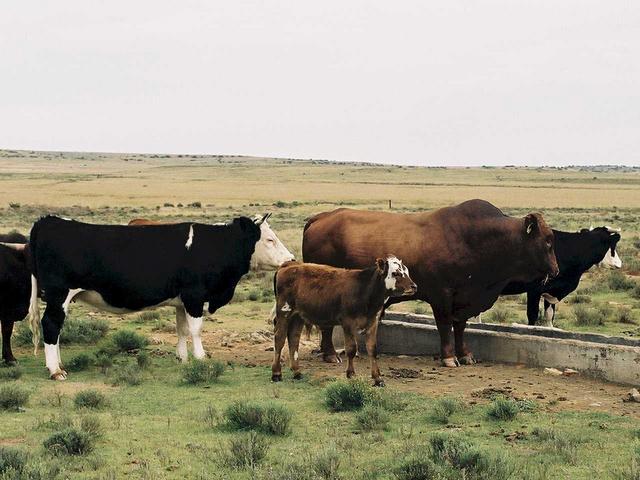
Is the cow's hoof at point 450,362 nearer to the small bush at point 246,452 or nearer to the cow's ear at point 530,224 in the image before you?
the cow's ear at point 530,224

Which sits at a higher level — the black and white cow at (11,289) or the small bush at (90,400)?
the black and white cow at (11,289)

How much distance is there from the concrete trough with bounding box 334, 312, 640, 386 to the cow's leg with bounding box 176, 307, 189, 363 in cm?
259

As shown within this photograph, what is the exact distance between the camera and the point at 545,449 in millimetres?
8156

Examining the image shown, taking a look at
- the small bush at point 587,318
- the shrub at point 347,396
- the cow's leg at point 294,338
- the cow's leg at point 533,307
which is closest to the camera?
the shrub at point 347,396

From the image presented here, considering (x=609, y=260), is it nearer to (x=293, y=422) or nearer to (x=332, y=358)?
(x=332, y=358)

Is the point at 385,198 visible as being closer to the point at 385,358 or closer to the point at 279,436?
the point at 385,358

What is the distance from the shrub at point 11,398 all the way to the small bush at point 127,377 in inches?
61.1

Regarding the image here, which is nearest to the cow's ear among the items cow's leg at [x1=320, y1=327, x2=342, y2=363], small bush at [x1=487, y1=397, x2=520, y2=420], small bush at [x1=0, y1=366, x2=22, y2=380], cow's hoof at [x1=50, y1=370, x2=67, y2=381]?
cow's leg at [x1=320, y1=327, x2=342, y2=363]

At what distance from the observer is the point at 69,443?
8203 millimetres

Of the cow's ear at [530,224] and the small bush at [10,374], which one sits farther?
the cow's ear at [530,224]

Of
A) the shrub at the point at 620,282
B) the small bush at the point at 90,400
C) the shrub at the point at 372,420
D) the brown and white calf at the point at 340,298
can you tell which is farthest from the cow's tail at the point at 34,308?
the shrub at the point at 620,282

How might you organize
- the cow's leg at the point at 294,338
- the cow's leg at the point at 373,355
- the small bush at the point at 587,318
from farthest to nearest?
1. the small bush at the point at 587,318
2. the cow's leg at the point at 294,338
3. the cow's leg at the point at 373,355

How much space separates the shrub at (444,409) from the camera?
9.41 m

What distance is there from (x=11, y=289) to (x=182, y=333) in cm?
267
